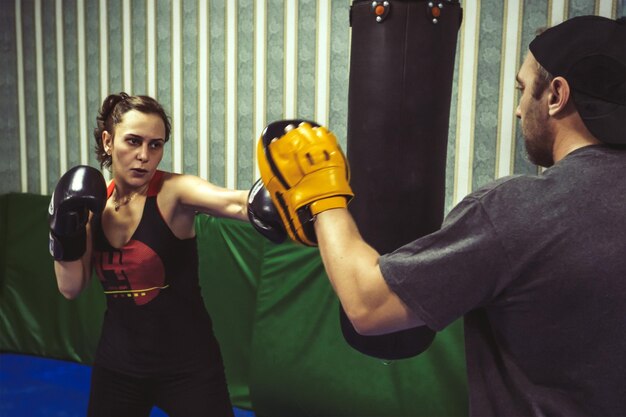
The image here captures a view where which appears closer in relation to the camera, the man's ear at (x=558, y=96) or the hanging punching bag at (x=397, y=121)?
the man's ear at (x=558, y=96)

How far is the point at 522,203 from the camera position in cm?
95

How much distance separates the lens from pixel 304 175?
1.17 meters

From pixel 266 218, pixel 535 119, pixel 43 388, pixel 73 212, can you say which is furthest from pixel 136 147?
pixel 43 388

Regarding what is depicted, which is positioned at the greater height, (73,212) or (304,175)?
(304,175)

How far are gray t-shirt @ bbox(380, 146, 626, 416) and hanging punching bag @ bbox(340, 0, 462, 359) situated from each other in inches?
12.7

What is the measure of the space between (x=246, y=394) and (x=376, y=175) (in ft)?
7.12

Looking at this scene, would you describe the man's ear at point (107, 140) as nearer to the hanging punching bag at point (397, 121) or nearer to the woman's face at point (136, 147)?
the woman's face at point (136, 147)

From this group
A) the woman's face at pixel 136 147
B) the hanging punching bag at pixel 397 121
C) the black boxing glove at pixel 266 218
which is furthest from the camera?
the woman's face at pixel 136 147

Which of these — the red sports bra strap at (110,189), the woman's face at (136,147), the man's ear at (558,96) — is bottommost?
the red sports bra strap at (110,189)

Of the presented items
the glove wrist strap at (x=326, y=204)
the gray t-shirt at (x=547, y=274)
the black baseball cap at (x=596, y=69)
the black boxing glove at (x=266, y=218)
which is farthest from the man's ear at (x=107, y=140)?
the black baseball cap at (x=596, y=69)

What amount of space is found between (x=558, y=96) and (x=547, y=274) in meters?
0.31

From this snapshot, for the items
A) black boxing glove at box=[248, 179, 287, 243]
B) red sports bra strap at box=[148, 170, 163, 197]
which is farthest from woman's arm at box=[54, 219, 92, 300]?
black boxing glove at box=[248, 179, 287, 243]

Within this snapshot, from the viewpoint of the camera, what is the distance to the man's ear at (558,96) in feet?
3.33

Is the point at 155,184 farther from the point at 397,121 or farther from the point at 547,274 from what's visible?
the point at 547,274
